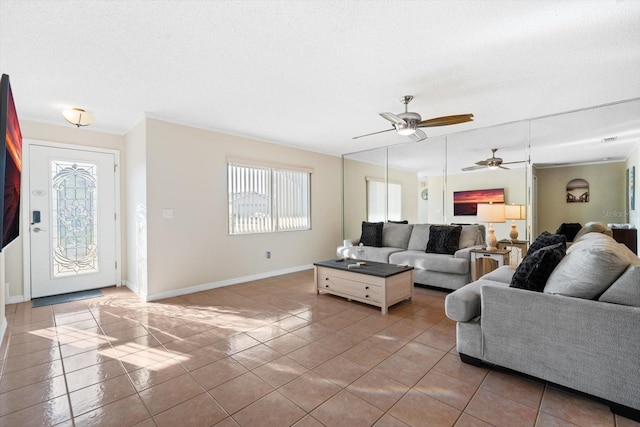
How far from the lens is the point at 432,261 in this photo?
435 centimetres

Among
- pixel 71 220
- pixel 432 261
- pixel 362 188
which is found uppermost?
pixel 362 188

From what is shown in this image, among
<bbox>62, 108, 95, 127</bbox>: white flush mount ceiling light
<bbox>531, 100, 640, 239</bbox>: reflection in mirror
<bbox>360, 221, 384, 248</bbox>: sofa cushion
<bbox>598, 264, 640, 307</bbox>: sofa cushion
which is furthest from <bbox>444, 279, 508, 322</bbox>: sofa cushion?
<bbox>62, 108, 95, 127</bbox>: white flush mount ceiling light

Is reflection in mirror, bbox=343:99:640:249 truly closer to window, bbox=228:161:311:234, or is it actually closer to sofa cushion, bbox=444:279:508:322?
window, bbox=228:161:311:234

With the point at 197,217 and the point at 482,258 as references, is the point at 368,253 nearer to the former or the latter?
the point at 482,258

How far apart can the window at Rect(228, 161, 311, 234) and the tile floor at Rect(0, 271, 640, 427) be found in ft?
6.21

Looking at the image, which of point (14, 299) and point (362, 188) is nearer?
point (14, 299)

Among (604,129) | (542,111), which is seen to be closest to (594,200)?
(604,129)

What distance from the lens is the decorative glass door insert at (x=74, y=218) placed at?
4.18m

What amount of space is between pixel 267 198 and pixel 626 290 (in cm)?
461

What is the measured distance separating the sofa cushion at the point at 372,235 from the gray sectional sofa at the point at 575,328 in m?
3.27

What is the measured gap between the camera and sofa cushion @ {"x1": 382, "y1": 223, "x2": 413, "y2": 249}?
5.39 m

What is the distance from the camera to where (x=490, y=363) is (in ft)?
7.16

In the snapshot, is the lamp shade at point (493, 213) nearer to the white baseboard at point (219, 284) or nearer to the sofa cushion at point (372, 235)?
the sofa cushion at point (372, 235)

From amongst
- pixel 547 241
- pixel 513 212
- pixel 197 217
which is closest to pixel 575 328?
pixel 547 241
